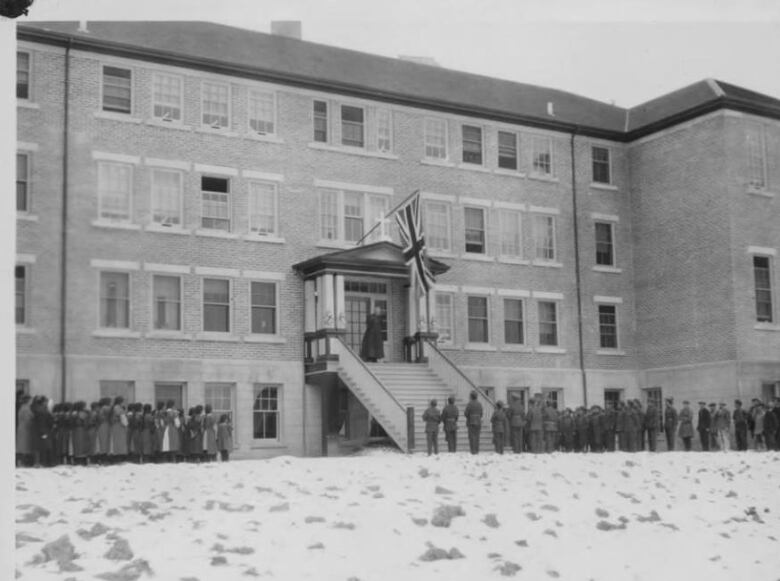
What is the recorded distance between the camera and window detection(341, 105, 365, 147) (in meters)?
27.7

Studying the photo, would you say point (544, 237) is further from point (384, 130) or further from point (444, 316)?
point (384, 130)

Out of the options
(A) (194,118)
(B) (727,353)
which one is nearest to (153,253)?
(A) (194,118)

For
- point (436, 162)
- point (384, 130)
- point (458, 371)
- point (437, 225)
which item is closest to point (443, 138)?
point (436, 162)

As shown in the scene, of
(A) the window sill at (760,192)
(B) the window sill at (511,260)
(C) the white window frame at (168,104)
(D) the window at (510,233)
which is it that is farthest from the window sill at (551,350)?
(C) the white window frame at (168,104)

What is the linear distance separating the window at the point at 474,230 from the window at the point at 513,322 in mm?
1759

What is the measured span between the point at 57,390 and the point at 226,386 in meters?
4.86

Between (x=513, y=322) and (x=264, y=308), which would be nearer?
(x=264, y=308)

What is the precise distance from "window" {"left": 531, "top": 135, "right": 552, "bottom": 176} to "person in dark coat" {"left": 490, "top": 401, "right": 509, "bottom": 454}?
10.2 metres

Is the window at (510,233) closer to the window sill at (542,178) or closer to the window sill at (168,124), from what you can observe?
the window sill at (542,178)

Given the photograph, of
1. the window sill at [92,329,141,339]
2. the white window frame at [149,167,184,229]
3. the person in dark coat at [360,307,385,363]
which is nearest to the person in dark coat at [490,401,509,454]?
the person in dark coat at [360,307,385,363]

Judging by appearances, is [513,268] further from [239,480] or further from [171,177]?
[239,480]

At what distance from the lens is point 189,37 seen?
24.6m

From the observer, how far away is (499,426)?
74.3 ft

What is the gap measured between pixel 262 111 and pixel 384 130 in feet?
12.6
